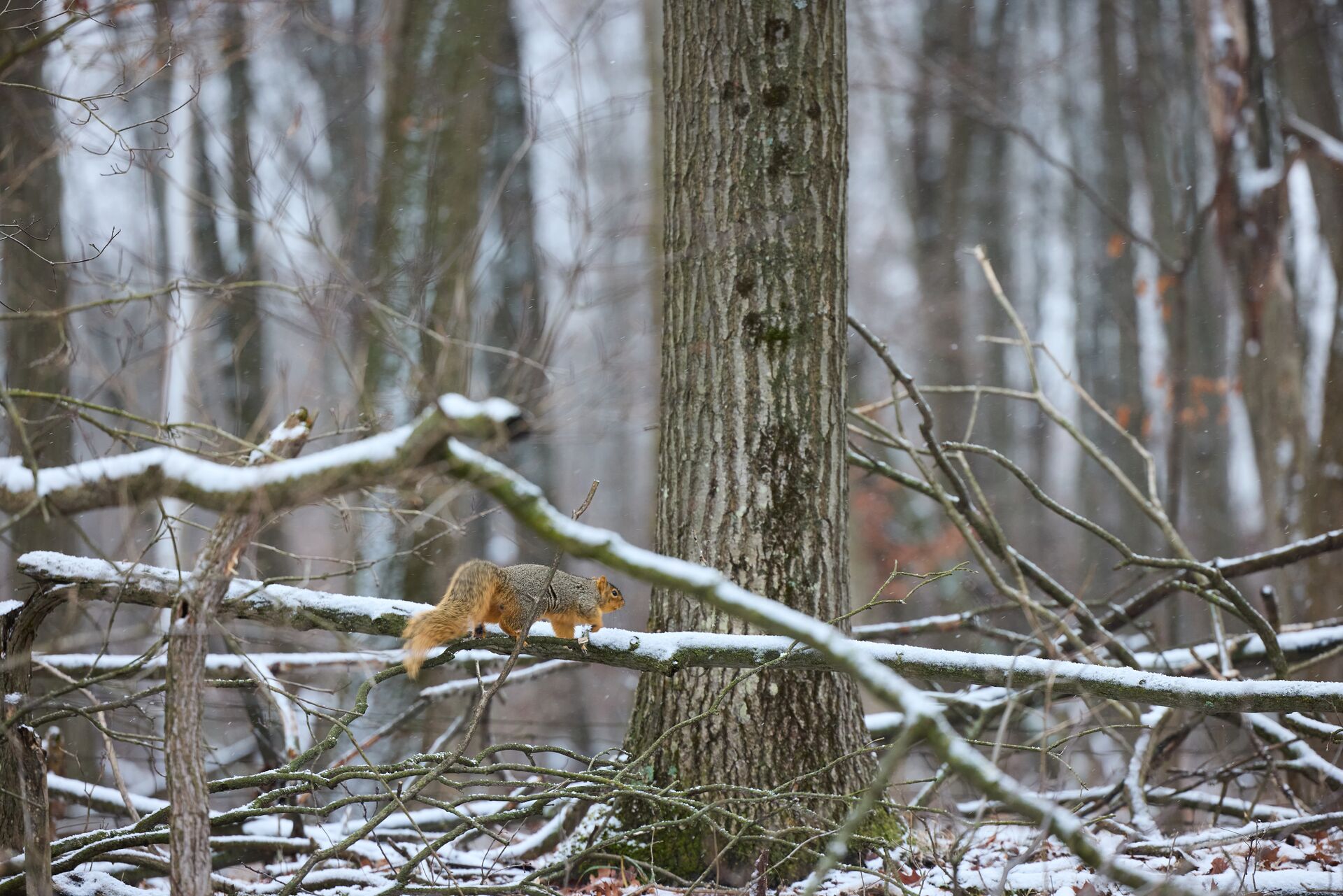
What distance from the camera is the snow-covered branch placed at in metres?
1.80

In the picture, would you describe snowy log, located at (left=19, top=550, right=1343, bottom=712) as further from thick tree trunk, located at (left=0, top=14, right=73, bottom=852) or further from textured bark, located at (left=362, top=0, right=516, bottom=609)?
textured bark, located at (left=362, top=0, right=516, bottom=609)

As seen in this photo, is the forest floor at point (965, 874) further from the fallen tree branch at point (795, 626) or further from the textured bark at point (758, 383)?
the fallen tree branch at point (795, 626)

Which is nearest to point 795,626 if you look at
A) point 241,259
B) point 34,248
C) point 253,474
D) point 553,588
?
point 253,474

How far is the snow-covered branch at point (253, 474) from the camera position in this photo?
1.80 meters

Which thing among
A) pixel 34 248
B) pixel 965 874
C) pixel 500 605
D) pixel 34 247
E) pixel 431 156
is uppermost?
pixel 431 156

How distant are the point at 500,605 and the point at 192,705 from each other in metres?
1.24

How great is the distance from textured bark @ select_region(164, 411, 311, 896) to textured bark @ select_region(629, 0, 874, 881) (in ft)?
5.30

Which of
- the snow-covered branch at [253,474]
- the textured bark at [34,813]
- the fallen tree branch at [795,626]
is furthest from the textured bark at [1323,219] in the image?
the textured bark at [34,813]

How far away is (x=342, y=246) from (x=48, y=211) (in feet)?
9.06

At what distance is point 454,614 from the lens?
3090 millimetres

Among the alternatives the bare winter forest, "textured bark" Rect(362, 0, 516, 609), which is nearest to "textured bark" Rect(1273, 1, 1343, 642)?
the bare winter forest

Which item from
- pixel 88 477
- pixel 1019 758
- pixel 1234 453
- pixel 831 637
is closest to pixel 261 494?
pixel 88 477

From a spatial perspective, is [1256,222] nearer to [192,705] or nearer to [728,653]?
[728,653]

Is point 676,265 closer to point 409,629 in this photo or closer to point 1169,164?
point 409,629
